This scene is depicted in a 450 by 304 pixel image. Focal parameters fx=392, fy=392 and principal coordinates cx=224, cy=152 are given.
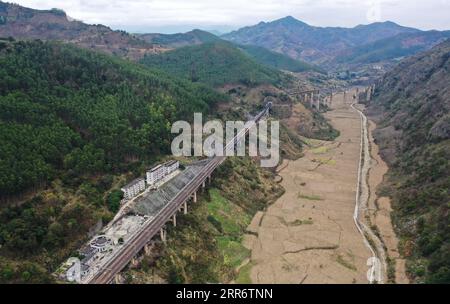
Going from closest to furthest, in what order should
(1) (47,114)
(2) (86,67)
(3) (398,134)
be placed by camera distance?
(1) (47,114), (2) (86,67), (3) (398,134)

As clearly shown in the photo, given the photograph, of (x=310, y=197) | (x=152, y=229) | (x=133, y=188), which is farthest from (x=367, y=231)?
(x=133, y=188)

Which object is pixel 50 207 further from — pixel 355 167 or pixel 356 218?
pixel 355 167

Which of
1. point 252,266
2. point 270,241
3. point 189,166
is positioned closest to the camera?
point 252,266

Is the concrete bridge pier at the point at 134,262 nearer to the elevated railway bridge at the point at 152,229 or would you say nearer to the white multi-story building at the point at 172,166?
the elevated railway bridge at the point at 152,229

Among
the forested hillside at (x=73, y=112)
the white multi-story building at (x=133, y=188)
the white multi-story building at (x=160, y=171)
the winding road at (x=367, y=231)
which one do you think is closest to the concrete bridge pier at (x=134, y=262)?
the white multi-story building at (x=133, y=188)

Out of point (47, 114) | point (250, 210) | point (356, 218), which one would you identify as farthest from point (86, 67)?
point (356, 218)

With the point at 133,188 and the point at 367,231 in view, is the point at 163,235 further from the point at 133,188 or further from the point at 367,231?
the point at 367,231
